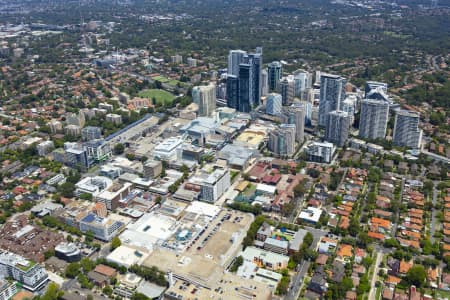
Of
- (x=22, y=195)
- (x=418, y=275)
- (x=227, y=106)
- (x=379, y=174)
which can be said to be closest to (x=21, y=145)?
(x=22, y=195)

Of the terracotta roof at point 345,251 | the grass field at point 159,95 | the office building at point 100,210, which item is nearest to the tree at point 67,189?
the office building at point 100,210

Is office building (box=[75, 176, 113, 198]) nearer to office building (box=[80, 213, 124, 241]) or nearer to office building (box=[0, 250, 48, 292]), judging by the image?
office building (box=[80, 213, 124, 241])

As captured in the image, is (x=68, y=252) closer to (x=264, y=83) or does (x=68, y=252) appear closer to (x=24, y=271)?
(x=24, y=271)

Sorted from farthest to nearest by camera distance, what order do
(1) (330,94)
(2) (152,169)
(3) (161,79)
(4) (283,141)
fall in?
(3) (161,79) < (1) (330,94) < (4) (283,141) < (2) (152,169)

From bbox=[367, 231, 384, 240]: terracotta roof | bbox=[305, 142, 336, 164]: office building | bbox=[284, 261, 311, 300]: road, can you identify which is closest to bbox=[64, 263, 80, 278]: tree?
bbox=[284, 261, 311, 300]: road

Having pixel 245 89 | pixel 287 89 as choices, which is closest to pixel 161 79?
pixel 245 89

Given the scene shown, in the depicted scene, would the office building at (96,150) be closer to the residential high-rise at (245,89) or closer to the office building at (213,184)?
the office building at (213,184)

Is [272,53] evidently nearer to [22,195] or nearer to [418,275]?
[22,195]
